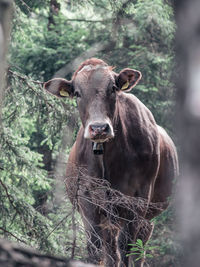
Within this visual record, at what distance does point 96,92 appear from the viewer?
7.16m

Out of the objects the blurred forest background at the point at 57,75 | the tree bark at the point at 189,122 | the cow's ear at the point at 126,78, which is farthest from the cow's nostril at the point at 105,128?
the tree bark at the point at 189,122

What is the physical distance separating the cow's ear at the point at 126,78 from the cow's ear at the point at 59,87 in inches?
29.1

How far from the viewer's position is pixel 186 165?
2006mm

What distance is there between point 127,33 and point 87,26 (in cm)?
128

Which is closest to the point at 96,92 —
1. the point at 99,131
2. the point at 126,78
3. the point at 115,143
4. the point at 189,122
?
the point at 126,78

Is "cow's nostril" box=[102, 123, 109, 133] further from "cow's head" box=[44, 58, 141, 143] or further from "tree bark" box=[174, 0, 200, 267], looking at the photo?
"tree bark" box=[174, 0, 200, 267]

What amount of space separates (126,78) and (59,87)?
102 cm

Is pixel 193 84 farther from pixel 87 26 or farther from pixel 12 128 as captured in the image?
pixel 87 26

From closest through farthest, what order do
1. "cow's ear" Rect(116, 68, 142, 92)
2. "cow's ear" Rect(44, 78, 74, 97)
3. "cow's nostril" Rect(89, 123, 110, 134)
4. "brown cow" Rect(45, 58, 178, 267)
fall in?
1. "cow's nostril" Rect(89, 123, 110, 134)
2. "brown cow" Rect(45, 58, 178, 267)
3. "cow's ear" Rect(116, 68, 142, 92)
4. "cow's ear" Rect(44, 78, 74, 97)

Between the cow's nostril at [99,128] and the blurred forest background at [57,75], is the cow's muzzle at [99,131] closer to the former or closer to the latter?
the cow's nostril at [99,128]

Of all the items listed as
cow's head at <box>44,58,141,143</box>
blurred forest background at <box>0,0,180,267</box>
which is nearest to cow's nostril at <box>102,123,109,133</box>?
cow's head at <box>44,58,141,143</box>

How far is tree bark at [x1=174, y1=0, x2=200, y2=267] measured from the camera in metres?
1.93

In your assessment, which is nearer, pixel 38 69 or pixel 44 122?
pixel 44 122

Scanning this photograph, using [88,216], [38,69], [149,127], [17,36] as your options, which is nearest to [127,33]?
[38,69]
